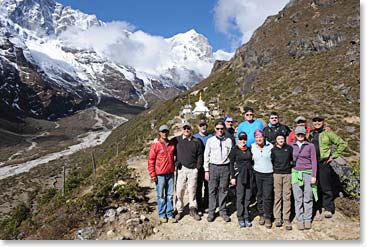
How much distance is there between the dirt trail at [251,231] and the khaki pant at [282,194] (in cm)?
32

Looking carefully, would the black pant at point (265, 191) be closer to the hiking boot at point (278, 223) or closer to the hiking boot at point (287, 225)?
the hiking boot at point (278, 223)

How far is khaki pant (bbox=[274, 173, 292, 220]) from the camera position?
24.5 feet

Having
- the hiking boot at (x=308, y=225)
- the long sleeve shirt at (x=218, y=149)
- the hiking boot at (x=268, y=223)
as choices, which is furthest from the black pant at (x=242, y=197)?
the hiking boot at (x=308, y=225)

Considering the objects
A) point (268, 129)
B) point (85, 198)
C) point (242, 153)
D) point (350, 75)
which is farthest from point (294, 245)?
point (350, 75)

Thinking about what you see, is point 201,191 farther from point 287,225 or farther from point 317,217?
point 317,217

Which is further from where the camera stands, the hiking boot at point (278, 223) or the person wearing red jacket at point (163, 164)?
the person wearing red jacket at point (163, 164)

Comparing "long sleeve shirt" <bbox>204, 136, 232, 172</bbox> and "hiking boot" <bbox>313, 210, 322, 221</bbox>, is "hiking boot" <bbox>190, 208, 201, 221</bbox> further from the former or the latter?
"hiking boot" <bbox>313, 210, 322, 221</bbox>

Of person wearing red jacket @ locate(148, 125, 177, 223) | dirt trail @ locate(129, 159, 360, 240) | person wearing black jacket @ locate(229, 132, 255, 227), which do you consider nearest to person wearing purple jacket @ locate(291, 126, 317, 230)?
dirt trail @ locate(129, 159, 360, 240)

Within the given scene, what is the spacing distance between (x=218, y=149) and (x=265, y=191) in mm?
1326

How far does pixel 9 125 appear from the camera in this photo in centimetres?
16262

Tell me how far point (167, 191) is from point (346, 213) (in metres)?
4.09

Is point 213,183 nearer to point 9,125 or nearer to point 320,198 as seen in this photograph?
point 320,198

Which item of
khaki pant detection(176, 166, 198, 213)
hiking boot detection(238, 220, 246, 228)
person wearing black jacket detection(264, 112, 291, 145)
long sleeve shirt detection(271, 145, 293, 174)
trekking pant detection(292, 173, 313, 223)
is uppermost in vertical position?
person wearing black jacket detection(264, 112, 291, 145)

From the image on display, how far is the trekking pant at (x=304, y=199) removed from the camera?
24.3 feet
